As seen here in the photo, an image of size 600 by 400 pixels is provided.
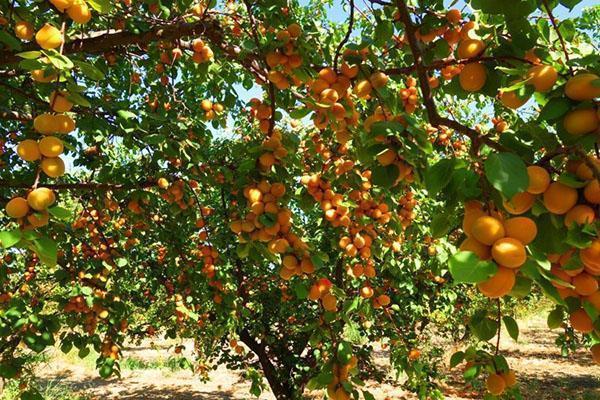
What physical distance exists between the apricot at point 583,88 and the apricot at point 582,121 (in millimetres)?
33

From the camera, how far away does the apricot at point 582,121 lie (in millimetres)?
1045

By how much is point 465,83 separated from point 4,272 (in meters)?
3.66

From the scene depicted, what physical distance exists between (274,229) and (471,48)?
1.08 meters

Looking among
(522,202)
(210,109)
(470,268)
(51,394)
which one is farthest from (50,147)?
(51,394)

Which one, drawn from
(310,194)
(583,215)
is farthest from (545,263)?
(310,194)

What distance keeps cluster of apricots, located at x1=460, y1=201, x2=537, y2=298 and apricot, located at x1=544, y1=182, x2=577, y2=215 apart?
0.08 meters

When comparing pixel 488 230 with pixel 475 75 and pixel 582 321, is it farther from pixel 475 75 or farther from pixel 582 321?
pixel 475 75

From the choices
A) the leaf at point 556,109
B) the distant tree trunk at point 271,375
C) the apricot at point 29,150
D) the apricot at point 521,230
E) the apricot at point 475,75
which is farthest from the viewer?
the distant tree trunk at point 271,375

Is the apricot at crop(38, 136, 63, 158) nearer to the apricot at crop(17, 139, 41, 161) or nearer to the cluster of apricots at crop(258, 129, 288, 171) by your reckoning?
the apricot at crop(17, 139, 41, 161)

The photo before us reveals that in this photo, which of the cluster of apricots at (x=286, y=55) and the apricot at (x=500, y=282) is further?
the cluster of apricots at (x=286, y=55)

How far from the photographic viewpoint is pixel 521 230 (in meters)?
0.98

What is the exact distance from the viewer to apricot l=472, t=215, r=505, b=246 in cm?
96

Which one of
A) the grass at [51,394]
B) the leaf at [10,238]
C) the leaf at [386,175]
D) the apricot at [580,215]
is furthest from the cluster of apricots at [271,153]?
the grass at [51,394]

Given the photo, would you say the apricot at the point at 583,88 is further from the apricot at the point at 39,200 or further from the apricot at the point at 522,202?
the apricot at the point at 39,200
